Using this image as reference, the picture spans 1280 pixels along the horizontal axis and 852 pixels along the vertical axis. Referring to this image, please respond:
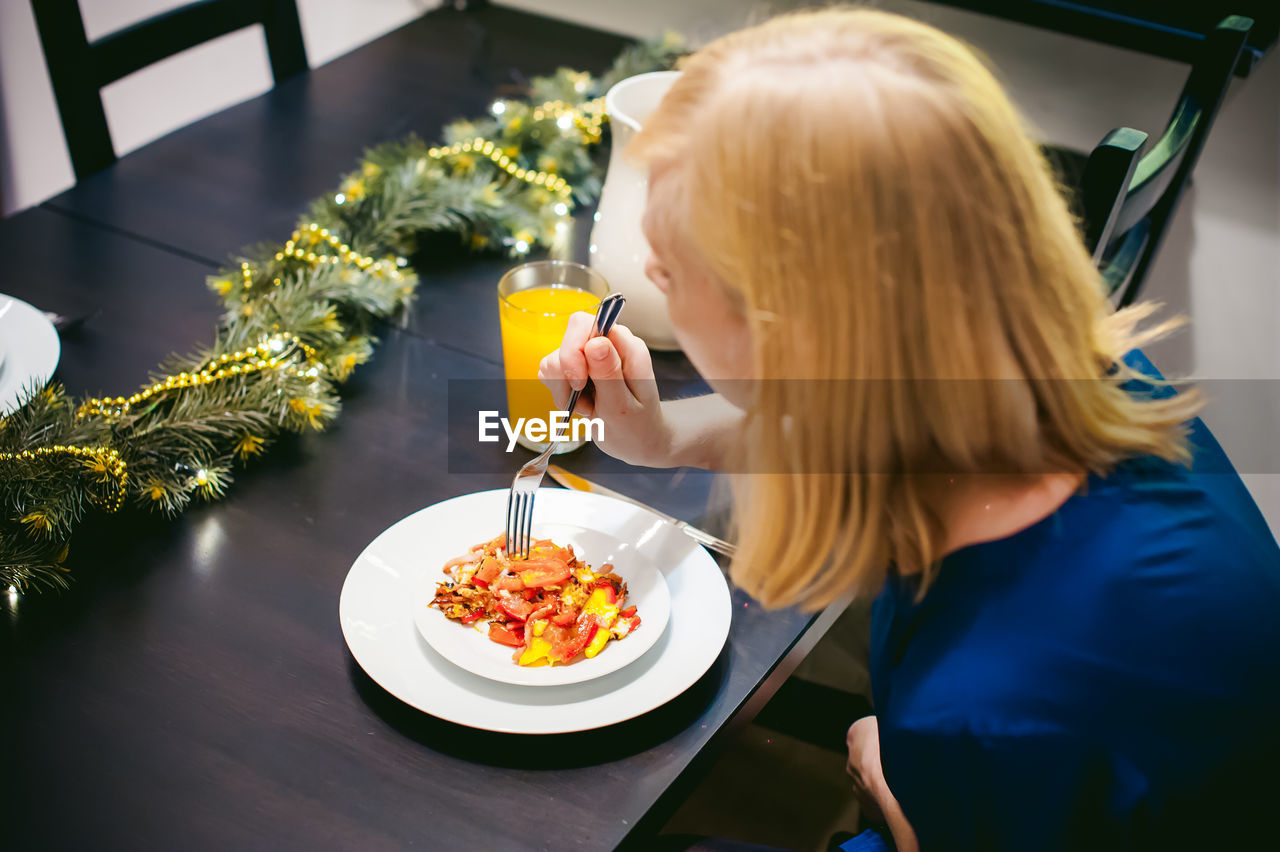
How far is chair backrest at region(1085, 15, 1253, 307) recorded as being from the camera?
1.01m

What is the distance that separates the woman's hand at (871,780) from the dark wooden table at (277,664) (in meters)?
0.16

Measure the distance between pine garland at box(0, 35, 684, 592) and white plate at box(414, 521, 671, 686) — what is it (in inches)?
8.5

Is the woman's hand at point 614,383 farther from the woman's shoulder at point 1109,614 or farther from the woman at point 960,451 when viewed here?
the woman's shoulder at point 1109,614

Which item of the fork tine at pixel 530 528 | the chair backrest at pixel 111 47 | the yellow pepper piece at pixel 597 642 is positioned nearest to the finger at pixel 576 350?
the fork tine at pixel 530 528

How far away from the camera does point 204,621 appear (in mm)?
778

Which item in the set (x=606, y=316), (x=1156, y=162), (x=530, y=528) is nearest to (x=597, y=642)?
(x=530, y=528)

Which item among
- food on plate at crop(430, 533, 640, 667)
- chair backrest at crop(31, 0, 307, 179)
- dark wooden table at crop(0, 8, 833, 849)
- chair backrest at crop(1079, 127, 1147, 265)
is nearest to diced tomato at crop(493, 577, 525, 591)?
food on plate at crop(430, 533, 640, 667)

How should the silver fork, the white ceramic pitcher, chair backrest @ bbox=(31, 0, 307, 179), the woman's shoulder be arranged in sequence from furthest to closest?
chair backrest @ bbox=(31, 0, 307, 179) < the white ceramic pitcher < the silver fork < the woman's shoulder

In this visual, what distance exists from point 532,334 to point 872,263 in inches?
19.4

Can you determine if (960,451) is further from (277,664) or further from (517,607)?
(277,664)

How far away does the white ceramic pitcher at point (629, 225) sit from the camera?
42.1 inches

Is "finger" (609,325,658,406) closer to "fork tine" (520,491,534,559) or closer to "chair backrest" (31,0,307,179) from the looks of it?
"fork tine" (520,491,534,559)

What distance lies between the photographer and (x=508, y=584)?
79 centimetres

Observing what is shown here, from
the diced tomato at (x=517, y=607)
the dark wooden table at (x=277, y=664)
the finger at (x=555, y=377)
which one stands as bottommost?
the dark wooden table at (x=277, y=664)
